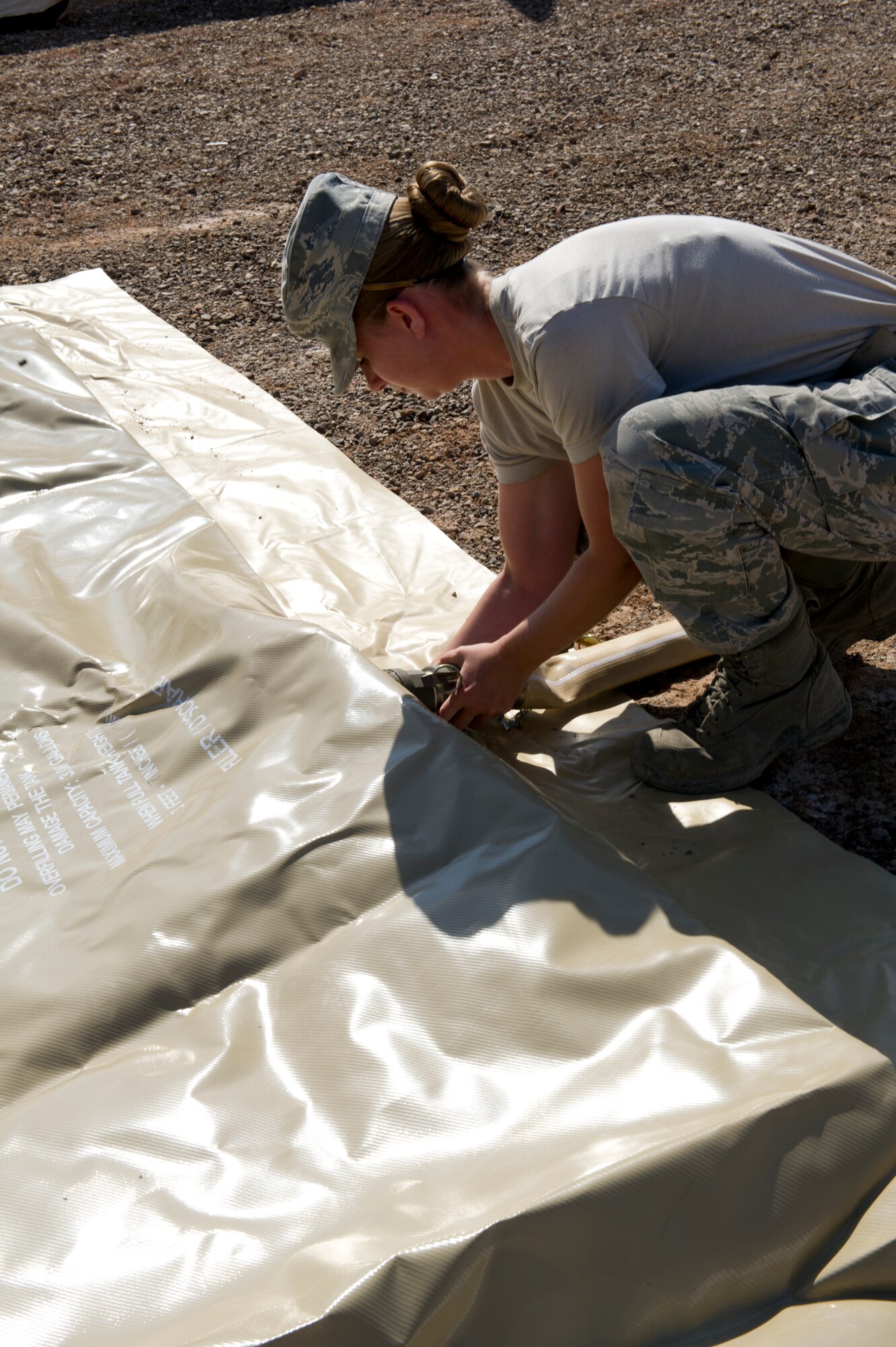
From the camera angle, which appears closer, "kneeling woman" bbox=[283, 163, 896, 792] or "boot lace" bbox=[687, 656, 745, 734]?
"kneeling woman" bbox=[283, 163, 896, 792]

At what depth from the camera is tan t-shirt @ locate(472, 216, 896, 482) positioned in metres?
1.39

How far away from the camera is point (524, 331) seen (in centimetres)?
140

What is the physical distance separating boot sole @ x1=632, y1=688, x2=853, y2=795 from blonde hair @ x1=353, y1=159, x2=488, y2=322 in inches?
31.5

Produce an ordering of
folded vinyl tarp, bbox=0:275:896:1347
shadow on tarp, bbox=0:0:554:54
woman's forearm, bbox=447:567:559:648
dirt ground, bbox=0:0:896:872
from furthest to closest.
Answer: shadow on tarp, bbox=0:0:554:54, dirt ground, bbox=0:0:896:872, woman's forearm, bbox=447:567:559:648, folded vinyl tarp, bbox=0:275:896:1347

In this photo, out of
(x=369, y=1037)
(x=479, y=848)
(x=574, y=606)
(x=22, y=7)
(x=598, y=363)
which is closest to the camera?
(x=369, y=1037)

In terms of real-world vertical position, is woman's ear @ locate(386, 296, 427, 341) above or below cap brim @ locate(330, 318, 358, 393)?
above

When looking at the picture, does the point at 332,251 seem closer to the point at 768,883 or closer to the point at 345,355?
the point at 345,355

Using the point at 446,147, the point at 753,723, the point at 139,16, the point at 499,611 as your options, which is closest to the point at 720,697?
the point at 753,723

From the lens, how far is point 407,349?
148 centimetres

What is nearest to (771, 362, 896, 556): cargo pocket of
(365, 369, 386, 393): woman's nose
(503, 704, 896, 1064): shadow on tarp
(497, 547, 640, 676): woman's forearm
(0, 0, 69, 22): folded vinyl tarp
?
(497, 547, 640, 676): woman's forearm

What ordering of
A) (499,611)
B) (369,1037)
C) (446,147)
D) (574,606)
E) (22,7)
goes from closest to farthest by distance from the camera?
(369,1037)
(574,606)
(499,611)
(446,147)
(22,7)

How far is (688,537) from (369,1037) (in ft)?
2.52

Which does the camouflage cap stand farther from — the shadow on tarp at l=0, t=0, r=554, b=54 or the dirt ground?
the shadow on tarp at l=0, t=0, r=554, b=54

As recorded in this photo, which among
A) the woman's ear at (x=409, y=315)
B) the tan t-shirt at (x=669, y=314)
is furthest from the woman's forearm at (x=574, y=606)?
the woman's ear at (x=409, y=315)
